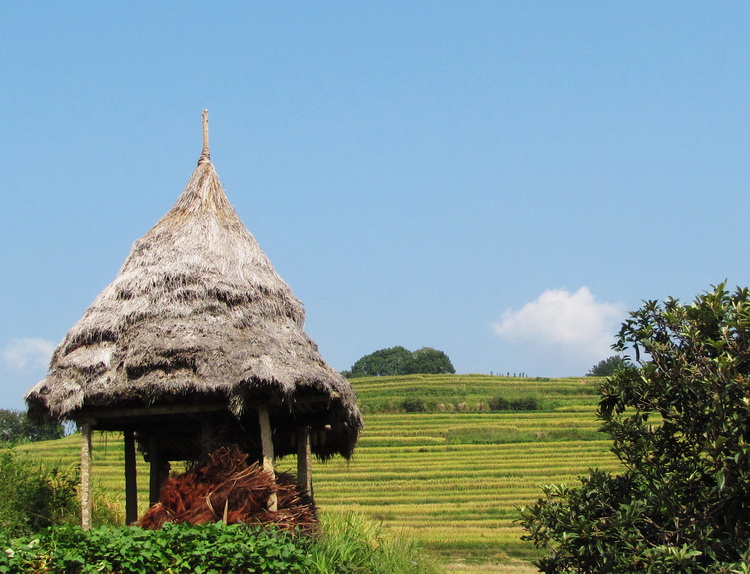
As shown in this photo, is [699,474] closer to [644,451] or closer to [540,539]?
[644,451]

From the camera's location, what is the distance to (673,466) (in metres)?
8.12

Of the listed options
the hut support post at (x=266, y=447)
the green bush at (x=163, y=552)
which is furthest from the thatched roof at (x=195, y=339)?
the green bush at (x=163, y=552)

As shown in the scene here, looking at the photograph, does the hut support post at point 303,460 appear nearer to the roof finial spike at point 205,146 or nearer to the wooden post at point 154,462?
the wooden post at point 154,462

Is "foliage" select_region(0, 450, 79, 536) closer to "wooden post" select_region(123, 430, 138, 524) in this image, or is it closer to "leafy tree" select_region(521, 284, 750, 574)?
"wooden post" select_region(123, 430, 138, 524)

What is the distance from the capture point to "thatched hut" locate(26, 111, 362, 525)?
10.6 meters

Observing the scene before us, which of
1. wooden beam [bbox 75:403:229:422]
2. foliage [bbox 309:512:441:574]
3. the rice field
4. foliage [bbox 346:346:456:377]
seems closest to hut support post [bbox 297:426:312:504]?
foliage [bbox 309:512:441:574]

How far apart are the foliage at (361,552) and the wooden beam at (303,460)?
1.94 ft

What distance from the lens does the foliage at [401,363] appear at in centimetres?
9419

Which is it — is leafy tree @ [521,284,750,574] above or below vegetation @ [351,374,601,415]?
below

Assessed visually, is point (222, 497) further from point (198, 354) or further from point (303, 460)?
point (303, 460)

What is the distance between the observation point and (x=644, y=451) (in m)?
8.18

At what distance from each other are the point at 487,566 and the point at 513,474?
17.9 meters

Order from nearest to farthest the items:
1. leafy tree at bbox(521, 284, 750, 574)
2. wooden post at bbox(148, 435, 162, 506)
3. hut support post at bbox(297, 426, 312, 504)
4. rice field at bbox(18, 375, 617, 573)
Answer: leafy tree at bbox(521, 284, 750, 574)
hut support post at bbox(297, 426, 312, 504)
wooden post at bbox(148, 435, 162, 506)
rice field at bbox(18, 375, 617, 573)

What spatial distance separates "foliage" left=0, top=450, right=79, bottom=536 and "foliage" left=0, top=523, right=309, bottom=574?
12.5 feet
